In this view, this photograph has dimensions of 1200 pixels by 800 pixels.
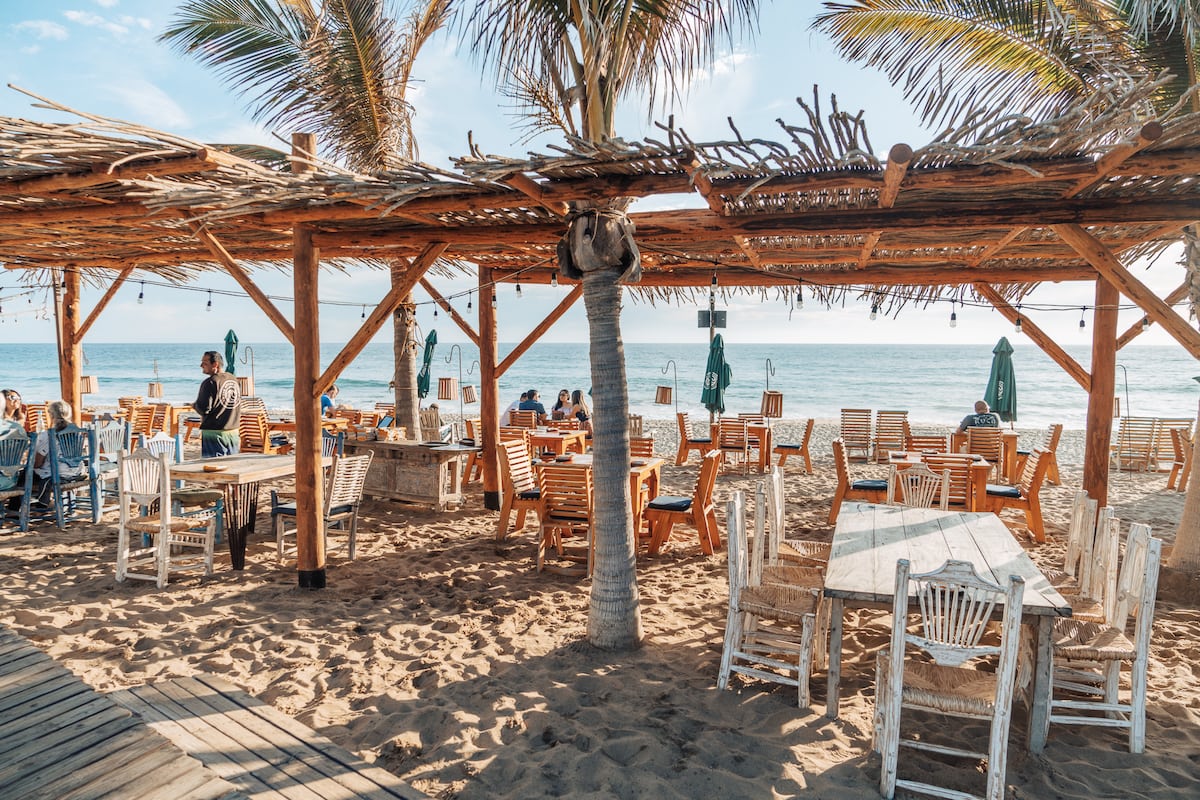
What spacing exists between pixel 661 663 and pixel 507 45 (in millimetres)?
3784

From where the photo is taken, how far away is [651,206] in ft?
Result: 18.7

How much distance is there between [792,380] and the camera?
47.6 meters

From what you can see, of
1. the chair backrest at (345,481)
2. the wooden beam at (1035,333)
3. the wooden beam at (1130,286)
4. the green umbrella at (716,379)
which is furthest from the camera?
the green umbrella at (716,379)

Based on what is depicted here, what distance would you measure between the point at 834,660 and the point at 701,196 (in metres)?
2.67

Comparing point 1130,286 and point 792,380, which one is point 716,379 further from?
point 792,380

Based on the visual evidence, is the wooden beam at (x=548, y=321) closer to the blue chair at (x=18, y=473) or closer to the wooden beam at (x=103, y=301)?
the blue chair at (x=18, y=473)

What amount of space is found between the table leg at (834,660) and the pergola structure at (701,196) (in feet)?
7.09

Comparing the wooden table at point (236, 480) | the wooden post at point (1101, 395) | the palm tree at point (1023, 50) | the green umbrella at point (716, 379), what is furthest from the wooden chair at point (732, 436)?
the wooden table at point (236, 480)

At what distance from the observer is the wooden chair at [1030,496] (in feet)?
22.2

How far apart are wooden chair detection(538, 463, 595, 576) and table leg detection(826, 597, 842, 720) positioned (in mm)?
2556

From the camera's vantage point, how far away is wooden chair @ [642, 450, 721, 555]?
6.23 meters

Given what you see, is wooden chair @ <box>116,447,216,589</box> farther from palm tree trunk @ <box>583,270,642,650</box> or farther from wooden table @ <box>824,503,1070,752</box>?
wooden table @ <box>824,503,1070,752</box>

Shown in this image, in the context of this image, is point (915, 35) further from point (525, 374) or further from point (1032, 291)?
point (525, 374)

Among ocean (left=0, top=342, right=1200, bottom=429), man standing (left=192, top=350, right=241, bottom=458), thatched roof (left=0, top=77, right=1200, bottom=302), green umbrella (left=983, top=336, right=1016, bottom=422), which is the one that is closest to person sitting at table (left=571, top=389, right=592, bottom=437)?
thatched roof (left=0, top=77, right=1200, bottom=302)
